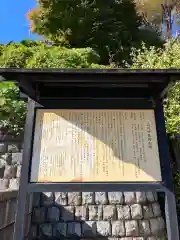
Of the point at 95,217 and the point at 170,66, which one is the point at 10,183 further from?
the point at 170,66

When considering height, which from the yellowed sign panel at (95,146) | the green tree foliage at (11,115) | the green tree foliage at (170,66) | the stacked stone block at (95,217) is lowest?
the stacked stone block at (95,217)

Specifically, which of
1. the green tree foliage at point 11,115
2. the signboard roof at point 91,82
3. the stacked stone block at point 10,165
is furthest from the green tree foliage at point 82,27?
the signboard roof at point 91,82

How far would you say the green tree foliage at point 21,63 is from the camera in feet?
16.0

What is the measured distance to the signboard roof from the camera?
85.4 inches

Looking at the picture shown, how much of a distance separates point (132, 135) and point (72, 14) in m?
9.16

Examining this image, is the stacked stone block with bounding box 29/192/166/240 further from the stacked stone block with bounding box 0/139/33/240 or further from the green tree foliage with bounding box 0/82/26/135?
the green tree foliage with bounding box 0/82/26/135

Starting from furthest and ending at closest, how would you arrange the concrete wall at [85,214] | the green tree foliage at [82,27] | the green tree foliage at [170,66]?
the green tree foliage at [82,27] < the green tree foliage at [170,66] < the concrete wall at [85,214]

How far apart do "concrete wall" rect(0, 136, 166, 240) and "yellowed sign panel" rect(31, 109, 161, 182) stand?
88.5 inches

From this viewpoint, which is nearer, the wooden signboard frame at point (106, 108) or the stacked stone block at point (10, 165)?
the wooden signboard frame at point (106, 108)

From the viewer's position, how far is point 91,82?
229 cm

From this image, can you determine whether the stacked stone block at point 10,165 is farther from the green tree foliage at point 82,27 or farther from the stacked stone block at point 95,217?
the green tree foliage at point 82,27

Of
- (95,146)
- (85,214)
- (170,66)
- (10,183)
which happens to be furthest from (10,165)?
(170,66)

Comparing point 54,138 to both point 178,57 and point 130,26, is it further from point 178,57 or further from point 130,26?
point 130,26

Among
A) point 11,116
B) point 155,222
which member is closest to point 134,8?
point 11,116
